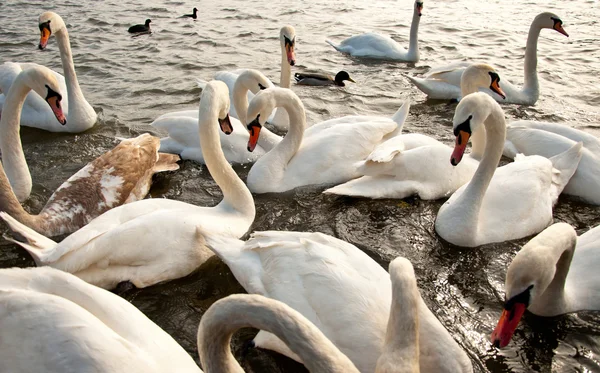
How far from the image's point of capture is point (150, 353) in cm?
302

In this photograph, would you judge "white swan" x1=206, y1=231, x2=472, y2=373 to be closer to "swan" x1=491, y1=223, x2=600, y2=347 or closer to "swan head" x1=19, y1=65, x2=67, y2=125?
"swan" x1=491, y1=223, x2=600, y2=347

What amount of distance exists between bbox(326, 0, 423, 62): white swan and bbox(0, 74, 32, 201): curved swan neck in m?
7.16

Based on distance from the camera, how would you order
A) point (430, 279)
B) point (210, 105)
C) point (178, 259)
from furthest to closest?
point (210, 105)
point (430, 279)
point (178, 259)

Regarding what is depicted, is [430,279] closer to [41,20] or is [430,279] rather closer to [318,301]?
[318,301]

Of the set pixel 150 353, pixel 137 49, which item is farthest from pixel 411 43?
pixel 150 353

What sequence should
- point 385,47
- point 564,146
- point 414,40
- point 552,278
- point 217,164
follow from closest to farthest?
point 552,278 → point 217,164 → point 564,146 → point 414,40 → point 385,47

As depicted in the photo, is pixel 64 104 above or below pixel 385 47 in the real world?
above

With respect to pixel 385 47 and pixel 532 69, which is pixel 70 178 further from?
pixel 385 47

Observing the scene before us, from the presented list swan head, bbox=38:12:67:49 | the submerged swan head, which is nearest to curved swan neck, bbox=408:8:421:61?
swan head, bbox=38:12:67:49

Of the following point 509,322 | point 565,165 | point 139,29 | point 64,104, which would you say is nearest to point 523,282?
point 509,322

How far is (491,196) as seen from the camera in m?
5.44

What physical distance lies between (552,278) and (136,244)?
2.86m

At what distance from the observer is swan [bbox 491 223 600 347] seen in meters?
3.64

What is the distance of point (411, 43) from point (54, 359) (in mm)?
9855
